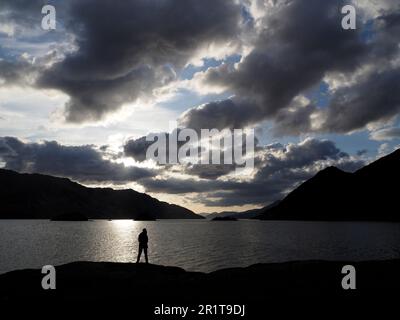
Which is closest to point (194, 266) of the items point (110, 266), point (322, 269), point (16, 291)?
point (110, 266)

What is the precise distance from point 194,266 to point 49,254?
118ft

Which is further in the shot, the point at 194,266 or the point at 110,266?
the point at 194,266

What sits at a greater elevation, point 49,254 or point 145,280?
point 145,280
